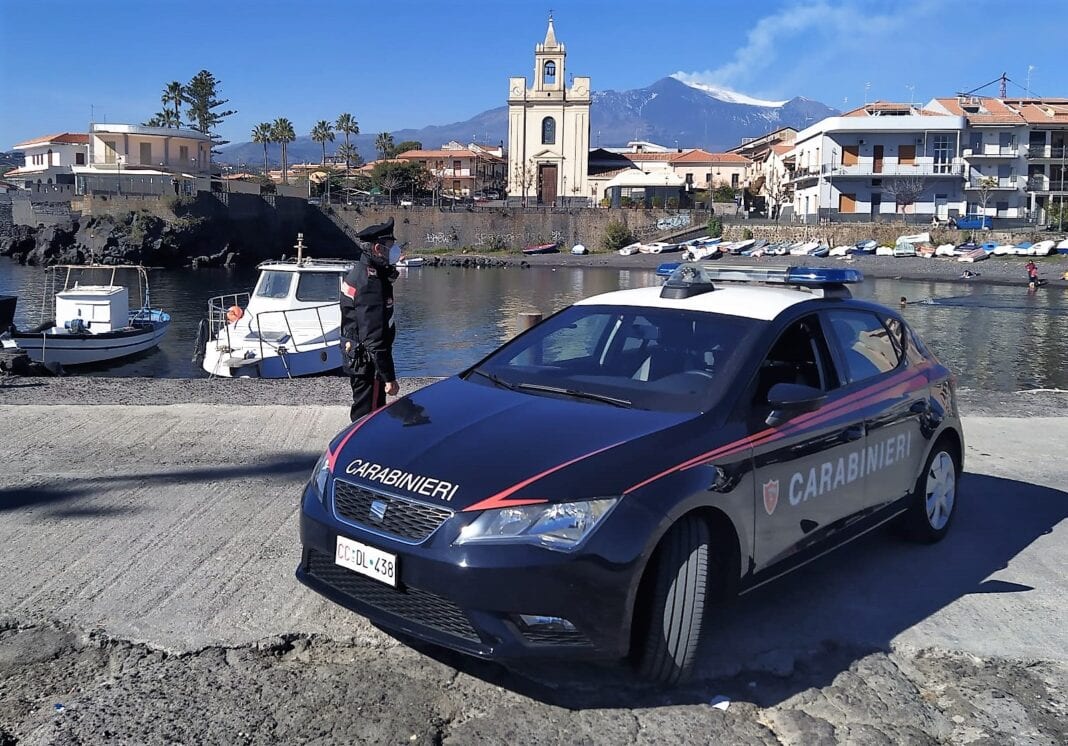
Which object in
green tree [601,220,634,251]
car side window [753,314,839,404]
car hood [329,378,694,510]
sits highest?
green tree [601,220,634,251]

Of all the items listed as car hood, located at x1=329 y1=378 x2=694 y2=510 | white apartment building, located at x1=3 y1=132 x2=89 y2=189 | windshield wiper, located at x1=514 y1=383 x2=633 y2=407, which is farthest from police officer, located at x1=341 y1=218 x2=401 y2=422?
white apartment building, located at x1=3 y1=132 x2=89 y2=189

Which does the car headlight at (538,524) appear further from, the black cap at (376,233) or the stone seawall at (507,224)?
the stone seawall at (507,224)

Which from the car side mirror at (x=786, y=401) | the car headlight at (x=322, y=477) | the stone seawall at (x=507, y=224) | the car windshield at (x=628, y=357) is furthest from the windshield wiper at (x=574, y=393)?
the stone seawall at (x=507, y=224)

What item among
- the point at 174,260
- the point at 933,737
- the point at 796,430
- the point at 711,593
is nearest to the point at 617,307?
the point at 796,430

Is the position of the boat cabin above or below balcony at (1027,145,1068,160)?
below

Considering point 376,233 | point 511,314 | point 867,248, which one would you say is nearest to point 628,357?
point 376,233

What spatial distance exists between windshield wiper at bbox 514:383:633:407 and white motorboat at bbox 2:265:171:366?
20.7 meters

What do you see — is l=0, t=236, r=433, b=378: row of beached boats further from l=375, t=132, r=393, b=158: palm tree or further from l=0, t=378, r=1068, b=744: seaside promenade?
l=375, t=132, r=393, b=158: palm tree

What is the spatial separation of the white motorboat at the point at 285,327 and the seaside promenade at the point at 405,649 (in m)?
13.0

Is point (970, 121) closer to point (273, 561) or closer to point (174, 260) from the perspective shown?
point (174, 260)

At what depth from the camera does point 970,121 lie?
83500 millimetres

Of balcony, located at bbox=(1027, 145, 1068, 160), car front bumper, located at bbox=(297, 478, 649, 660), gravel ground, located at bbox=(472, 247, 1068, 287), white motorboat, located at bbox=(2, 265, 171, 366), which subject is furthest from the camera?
balcony, located at bbox=(1027, 145, 1068, 160)

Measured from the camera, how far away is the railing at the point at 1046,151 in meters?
84.2

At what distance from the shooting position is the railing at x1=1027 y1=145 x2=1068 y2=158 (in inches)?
3314
